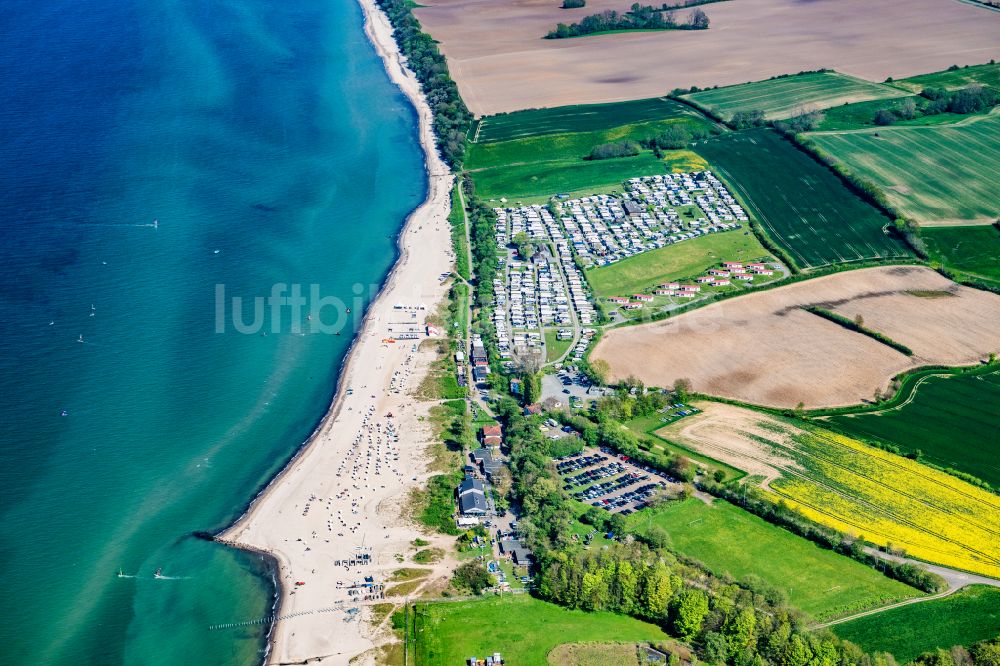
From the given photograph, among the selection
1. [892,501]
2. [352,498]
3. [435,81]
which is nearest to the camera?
[892,501]

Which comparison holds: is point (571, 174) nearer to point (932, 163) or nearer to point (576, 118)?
point (576, 118)

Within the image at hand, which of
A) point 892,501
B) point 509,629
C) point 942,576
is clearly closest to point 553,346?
point 892,501

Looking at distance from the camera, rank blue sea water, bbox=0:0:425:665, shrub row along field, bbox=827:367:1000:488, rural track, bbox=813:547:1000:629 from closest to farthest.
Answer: rural track, bbox=813:547:1000:629, blue sea water, bbox=0:0:425:665, shrub row along field, bbox=827:367:1000:488

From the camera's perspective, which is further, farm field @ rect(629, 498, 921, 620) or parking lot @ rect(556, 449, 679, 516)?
parking lot @ rect(556, 449, 679, 516)

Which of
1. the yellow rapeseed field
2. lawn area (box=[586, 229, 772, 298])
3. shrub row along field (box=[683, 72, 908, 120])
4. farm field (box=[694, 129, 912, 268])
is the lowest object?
the yellow rapeseed field

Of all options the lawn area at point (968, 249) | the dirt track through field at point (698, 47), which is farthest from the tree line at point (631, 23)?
the lawn area at point (968, 249)

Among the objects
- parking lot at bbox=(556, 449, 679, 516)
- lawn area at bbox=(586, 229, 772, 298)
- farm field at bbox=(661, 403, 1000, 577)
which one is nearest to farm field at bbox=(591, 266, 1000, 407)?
farm field at bbox=(661, 403, 1000, 577)

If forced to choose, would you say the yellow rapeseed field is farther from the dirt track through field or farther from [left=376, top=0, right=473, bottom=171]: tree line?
the dirt track through field
